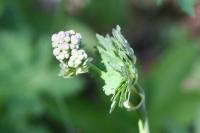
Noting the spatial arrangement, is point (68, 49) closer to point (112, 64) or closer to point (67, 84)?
point (112, 64)

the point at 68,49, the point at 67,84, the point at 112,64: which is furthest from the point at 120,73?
the point at 67,84

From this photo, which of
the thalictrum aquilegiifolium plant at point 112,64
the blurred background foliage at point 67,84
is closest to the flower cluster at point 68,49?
the thalictrum aquilegiifolium plant at point 112,64

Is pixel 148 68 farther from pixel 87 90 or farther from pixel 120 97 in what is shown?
pixel 120 97

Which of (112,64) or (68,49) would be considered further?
(112,64)

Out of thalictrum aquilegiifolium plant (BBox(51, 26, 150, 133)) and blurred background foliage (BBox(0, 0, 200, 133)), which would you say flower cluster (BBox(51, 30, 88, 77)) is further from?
blurred background foliage (BBox(0, 0, 200, 133))

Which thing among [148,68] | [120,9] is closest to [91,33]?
[120,9]

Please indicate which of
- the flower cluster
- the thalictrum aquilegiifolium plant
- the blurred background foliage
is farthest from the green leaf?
the blurred background foliage

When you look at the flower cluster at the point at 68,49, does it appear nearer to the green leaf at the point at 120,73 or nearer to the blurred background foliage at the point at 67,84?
the green leaf at the point at 120,73
